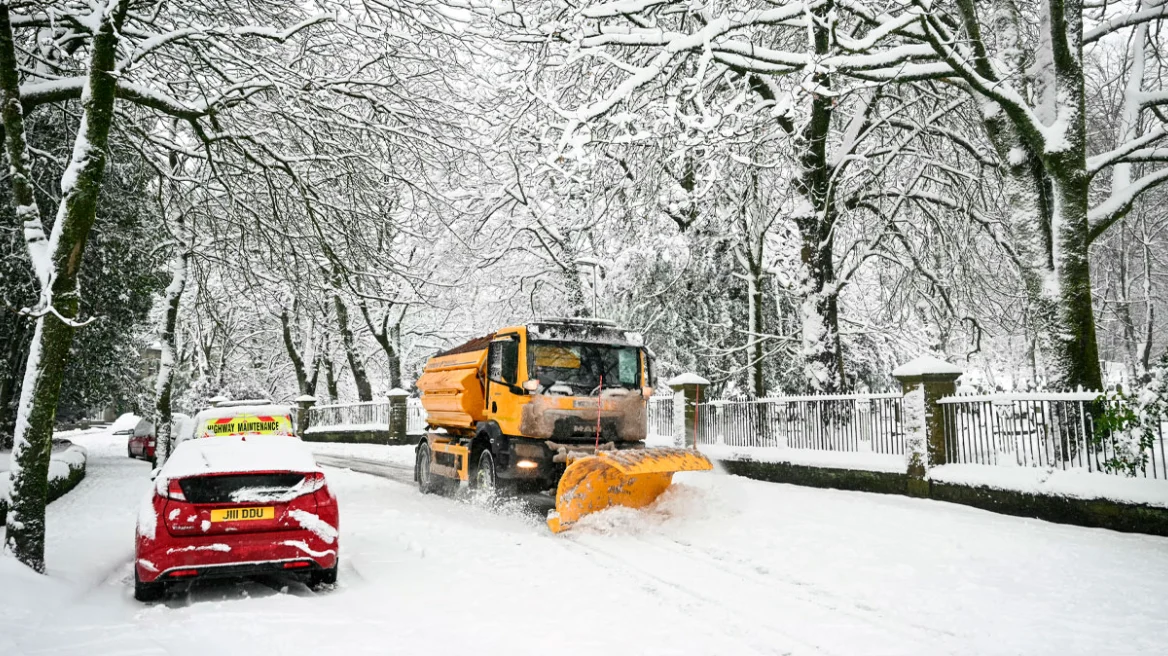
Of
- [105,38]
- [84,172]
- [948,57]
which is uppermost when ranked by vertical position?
[948,57]

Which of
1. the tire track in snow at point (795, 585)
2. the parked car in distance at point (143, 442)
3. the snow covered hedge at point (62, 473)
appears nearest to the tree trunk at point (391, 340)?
the parked car in distance at point (143, 442)

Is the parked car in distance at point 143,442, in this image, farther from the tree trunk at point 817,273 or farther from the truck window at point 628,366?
the tree trunk at point 817,273

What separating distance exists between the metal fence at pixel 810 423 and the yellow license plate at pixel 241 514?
29.6 ft

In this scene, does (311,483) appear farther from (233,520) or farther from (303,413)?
(303,413)

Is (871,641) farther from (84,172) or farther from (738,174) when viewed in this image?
(738,174)

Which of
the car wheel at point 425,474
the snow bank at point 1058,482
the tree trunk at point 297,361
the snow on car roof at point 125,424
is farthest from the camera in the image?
the snow on car roof at point 125,424

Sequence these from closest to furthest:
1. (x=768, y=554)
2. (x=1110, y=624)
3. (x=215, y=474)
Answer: (x=1110, y=624), (x=215, y=474), (x=768, y=554)

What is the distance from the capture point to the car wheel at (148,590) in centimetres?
590

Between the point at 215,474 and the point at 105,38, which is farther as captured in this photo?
the point at 105,38

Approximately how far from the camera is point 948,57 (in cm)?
945

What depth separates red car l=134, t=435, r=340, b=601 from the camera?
582cm

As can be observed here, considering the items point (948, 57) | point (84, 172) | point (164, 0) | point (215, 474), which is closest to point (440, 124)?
point (164, 0)

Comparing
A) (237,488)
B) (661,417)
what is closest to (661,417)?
(661,417)

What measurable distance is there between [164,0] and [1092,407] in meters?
11.7
